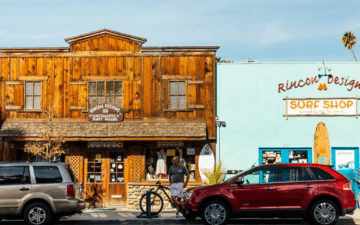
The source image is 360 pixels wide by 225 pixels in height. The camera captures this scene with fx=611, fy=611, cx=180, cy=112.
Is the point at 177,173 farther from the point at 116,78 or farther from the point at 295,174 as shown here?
the point at 116,78

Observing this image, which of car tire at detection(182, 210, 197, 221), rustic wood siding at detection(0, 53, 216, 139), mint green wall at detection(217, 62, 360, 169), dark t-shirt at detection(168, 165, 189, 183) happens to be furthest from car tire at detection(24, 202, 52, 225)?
mint green wall at detection(217, 62, 360, 169)

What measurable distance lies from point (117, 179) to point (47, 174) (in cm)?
758

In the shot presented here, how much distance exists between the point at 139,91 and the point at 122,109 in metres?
0.94

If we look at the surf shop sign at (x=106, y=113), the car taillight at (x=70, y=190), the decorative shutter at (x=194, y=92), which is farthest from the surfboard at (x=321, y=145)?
the car taillight at (x=70, y=190)

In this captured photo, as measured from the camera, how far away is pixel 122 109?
75.8 feet

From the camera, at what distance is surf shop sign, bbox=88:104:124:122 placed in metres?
23.0

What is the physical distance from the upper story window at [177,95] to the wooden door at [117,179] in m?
2.70

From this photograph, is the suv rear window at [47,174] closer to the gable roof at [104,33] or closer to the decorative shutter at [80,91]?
the decorative shutter at [80,91]

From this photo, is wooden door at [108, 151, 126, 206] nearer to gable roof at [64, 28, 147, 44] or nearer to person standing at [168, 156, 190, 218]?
gable roof at [64, 28, 147, 44]

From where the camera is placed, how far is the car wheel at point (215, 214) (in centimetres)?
1561

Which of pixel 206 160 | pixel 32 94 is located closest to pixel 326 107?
pixel 206 160

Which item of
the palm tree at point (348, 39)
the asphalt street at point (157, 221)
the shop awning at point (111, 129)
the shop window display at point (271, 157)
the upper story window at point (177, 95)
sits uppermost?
the palm tree at point (348, 39)

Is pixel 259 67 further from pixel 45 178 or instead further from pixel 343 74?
pixel 45 178

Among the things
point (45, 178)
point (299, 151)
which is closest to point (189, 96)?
point (299, 151)
